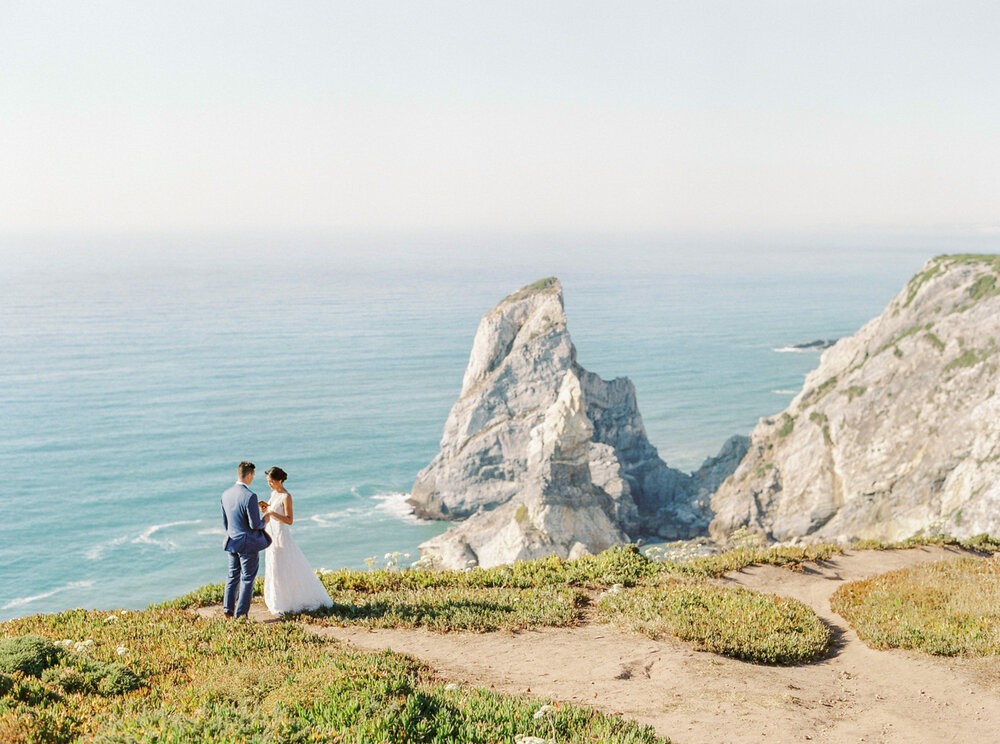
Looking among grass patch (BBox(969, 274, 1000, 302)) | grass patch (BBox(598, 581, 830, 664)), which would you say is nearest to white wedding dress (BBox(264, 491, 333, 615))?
grass patch (BBox(598, 581, 830, 664))

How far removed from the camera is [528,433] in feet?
248

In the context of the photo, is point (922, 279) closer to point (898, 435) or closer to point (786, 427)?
point (898, 435)

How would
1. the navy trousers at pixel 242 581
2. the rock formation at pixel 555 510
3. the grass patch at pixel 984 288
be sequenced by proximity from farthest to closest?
1. the grass patch at pixel 984 288
2. the rock formation at pixel 555 510
3. the navy trousers at pixel 242 581

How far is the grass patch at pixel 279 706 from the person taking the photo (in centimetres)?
794

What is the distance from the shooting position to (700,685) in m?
10.7

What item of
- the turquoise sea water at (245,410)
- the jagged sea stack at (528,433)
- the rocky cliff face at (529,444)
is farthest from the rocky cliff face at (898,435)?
the turquoise sea water at (245,410)

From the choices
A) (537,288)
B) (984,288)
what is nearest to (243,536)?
(984,288)

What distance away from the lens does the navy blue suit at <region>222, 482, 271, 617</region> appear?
13023 mm

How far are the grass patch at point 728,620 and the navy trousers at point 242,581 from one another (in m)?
6.45

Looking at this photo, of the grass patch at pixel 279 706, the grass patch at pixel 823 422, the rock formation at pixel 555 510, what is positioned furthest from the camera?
the grass patch at pixel 823 422

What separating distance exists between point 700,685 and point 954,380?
56294 millimetres

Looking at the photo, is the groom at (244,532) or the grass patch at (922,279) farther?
the grass patch at (922,279)

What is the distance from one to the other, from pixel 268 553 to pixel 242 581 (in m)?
0.93

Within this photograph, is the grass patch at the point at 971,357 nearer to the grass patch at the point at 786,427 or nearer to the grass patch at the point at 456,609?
the grass patch at the point at 786,427
